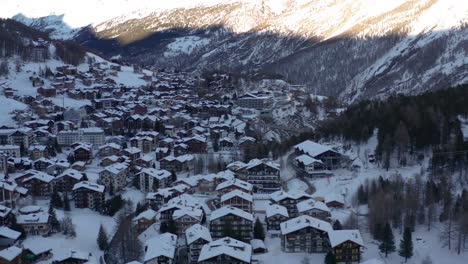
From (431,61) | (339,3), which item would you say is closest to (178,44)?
(339,3)

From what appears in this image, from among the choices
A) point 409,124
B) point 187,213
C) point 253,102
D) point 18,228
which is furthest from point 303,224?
point 253,102

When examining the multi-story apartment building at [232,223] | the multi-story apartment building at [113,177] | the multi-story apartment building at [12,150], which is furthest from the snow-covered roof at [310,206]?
the multi-story apartment building at [12,150]

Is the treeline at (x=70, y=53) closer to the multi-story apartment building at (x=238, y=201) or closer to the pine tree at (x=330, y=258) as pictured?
the multi-story apartment building at (x=238, y=201)

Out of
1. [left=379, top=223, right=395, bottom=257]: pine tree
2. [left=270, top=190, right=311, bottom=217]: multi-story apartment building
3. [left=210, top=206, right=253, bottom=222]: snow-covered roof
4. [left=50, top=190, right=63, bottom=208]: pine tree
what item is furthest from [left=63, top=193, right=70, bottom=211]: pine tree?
[left=379, top=223, right=395, bottom=257]: pine tree

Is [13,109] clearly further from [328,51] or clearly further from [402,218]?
[328,51]

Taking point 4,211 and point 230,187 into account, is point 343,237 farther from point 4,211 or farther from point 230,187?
point 4,211

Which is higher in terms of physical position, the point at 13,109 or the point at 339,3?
the point at 339,3
